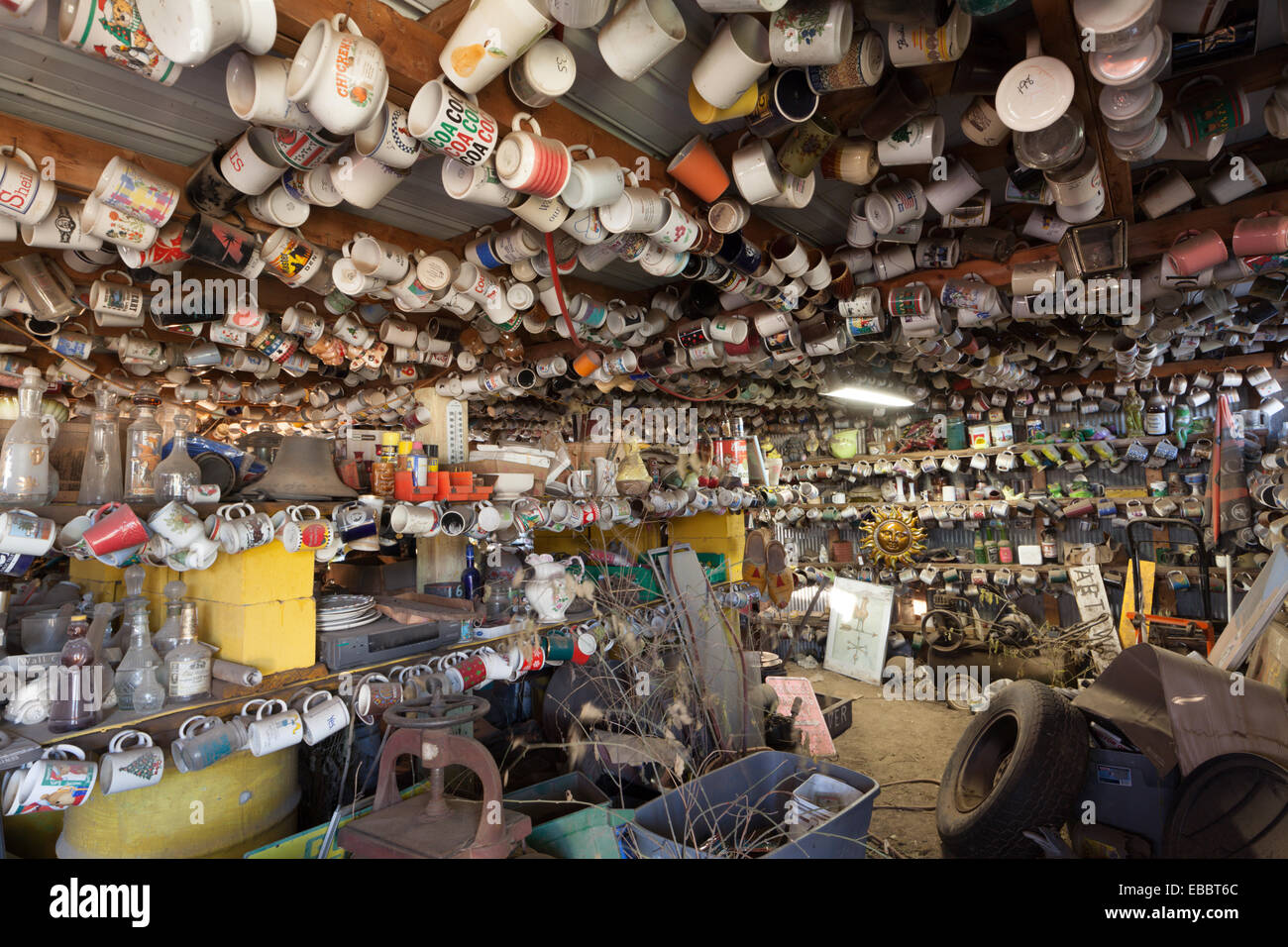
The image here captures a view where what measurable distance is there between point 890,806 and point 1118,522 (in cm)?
401

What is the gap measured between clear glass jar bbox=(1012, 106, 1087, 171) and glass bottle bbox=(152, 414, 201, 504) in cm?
253

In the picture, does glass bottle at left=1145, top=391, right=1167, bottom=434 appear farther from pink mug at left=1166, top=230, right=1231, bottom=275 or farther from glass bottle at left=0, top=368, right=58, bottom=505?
glass bottle at left=0, top=368, right=58, bottom=505

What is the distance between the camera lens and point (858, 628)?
621 centimetres

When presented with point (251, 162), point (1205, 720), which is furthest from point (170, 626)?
point (1205, 720)

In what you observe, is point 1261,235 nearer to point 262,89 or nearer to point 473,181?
point 473,181

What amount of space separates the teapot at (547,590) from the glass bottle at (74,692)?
1.46 m

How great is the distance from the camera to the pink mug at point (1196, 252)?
229cm

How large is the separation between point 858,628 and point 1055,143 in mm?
5199

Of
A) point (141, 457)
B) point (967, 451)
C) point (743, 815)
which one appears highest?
point (967, 451)

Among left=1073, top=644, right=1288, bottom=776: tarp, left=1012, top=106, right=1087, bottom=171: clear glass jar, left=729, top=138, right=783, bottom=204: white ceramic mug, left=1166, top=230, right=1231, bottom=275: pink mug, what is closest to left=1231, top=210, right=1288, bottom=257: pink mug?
left=1166, top=230, right=1231, bottom=275: pink mug

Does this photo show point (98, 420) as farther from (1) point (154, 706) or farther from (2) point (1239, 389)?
(2) point (1239, 389)

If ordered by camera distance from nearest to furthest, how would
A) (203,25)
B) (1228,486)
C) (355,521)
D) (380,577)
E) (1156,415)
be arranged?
1. (203,25)
2. (355,521)
3. (380,577)
4. (1228,486)
5. (1156,415)

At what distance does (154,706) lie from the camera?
1.76 metres

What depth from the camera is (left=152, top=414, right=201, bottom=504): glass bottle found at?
1971mm
